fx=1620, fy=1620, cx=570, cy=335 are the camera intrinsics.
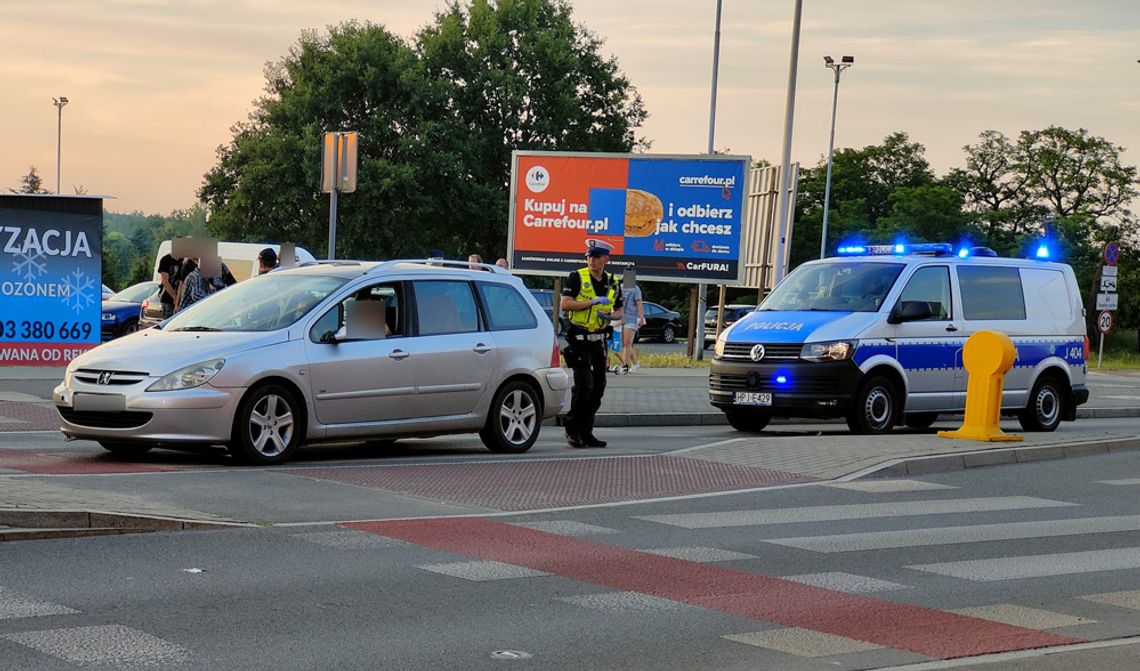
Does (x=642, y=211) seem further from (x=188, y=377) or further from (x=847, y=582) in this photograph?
(x=847, y=582)

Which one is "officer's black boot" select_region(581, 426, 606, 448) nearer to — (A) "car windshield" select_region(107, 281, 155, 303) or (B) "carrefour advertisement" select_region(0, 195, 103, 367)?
(B) "carrefour advertisement" select_region(0, 195, 103, 367)

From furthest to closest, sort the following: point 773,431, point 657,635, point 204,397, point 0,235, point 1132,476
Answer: point 0,235, point 773,431, point 1132,476, point 204,397, point 657,635

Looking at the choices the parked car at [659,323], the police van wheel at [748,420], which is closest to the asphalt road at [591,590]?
the police van wheel at [748,420]

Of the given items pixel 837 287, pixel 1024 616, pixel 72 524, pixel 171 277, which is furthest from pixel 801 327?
pixel 72 524

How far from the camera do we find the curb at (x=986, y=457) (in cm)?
1341

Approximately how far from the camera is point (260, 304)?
43.5 ft


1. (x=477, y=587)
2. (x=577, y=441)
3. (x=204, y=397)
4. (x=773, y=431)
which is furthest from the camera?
(x=773, y=431)

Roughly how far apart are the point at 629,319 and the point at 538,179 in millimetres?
4896

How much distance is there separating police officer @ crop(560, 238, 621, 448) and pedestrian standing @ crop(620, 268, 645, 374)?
12409mm

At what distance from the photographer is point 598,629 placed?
22.6 feet

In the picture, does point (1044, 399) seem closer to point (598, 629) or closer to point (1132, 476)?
point (1132, 476)

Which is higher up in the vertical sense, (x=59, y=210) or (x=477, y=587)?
(x=59, y=210)

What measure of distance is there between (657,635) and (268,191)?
189ft

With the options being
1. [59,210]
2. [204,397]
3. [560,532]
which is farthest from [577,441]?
[59,210]
